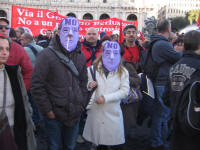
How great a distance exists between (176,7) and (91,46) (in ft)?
342

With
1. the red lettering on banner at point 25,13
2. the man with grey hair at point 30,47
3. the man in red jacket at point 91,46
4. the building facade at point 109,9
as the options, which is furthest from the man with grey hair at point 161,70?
the building facade at point 109,9

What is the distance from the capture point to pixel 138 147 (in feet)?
13.4

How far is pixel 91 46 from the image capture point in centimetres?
447

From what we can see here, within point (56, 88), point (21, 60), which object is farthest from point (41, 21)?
point (56, 88)

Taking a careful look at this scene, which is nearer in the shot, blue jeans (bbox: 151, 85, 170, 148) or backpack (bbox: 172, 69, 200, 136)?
backpack (bbox: 172, 69, 200, 136)

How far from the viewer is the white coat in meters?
3.00

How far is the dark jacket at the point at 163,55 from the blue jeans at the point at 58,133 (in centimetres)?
173

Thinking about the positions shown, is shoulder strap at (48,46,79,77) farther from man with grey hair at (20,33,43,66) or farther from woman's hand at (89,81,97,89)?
man with grey hair at (20,33,43,66)

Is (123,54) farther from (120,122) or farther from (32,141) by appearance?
(32,141)

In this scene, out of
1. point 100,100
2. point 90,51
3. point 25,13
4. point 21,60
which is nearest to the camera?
point 100,100

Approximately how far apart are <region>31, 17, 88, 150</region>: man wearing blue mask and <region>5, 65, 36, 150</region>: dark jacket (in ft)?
0.45

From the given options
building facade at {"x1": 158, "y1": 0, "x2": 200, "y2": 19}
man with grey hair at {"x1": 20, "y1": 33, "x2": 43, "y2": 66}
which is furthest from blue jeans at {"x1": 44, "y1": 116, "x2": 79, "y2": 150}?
building facade at {"x1": 158, "y1": 0, "x2": 200, "y2": 19}

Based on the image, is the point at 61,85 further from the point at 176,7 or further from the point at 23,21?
the point at 176,7

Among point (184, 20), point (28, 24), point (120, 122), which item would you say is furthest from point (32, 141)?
point (184, 20)
